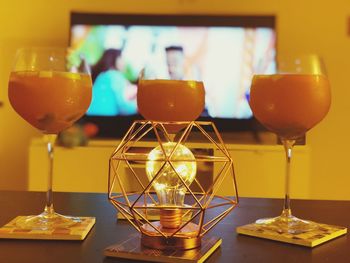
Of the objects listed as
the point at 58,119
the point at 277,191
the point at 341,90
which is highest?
the point at 341,90

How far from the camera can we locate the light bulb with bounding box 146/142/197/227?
0.53 metres

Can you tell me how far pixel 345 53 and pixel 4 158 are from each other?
6.71ft

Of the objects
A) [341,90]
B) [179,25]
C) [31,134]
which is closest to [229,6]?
[179,25]

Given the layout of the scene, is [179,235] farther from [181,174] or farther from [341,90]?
[341,90]

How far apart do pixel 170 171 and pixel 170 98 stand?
0.52 ft

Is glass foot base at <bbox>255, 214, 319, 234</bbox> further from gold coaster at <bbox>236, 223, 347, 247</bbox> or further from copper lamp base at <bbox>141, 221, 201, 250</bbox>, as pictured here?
copper lamp base at <bbox>141, 221, 201, 250</bbox>

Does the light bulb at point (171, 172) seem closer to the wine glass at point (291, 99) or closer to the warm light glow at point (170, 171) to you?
the warm light glow at point (170, 171)

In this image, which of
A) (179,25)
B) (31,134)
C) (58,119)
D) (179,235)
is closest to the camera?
(179,235)

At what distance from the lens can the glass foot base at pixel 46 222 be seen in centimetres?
62

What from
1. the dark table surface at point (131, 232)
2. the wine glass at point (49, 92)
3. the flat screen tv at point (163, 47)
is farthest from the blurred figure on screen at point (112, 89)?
the wine glass at point (49, 92)

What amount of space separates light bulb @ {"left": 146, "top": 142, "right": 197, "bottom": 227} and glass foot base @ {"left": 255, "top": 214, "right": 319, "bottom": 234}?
0.45ft

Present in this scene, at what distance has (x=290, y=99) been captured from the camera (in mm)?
656

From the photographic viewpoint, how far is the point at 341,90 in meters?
3.10

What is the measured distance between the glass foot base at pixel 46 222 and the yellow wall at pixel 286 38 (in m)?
2.58
